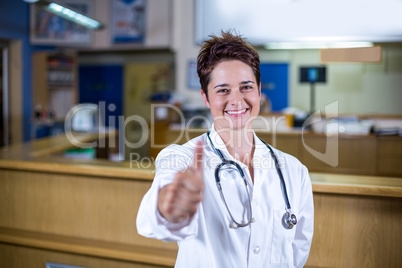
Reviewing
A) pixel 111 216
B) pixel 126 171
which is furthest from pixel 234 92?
pixel 111 216

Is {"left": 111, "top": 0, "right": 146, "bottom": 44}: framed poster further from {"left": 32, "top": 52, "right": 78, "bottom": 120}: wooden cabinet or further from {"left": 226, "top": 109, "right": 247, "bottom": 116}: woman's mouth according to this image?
{"left": 226, "top": 109, "right": 247, "bottom": 116}: woman's mouth

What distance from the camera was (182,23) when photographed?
5.74m

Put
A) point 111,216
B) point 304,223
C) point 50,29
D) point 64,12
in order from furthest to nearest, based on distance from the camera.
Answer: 1. point 50,29
2. point 64,12
3. point 111,216
4. point 304,223

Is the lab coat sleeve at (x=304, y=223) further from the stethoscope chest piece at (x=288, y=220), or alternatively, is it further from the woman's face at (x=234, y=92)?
the woman's face at (x=234, y=92)

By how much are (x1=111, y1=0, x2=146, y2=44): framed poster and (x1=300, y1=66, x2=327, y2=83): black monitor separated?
8.30 feet

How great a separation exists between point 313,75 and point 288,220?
3609mm

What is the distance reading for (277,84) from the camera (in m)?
6.00

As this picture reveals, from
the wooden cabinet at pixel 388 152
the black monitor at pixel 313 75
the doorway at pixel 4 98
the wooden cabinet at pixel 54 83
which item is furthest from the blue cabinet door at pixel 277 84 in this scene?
the doorway at pixel 4 98

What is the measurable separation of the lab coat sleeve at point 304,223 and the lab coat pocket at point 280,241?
8cm

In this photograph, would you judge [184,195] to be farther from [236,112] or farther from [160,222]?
[236,112]

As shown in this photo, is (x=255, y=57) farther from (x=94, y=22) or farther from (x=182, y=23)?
(x=182, y=23)

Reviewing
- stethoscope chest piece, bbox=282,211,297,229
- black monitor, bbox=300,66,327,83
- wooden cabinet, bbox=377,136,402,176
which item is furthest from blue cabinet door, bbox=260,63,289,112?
stethoscope chest piece, bbox=282,211,297,229

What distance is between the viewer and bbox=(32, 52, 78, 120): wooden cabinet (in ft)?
18.9

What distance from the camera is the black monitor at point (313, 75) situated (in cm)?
443
